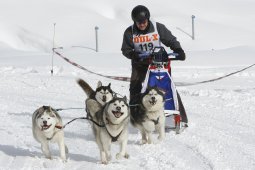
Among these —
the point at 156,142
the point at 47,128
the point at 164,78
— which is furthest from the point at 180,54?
the point at 47,128

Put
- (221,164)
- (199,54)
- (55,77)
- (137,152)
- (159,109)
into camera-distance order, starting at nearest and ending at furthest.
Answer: (221,164) → (137,152) → (159,109) → (55,77) → (199,54)

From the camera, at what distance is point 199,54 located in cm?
1524

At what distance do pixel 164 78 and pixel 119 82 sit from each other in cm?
543

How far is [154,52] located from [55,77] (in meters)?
6.07

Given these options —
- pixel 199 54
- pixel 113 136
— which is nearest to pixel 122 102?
pixel 113 136

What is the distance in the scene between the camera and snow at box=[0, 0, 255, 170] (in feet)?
16.7

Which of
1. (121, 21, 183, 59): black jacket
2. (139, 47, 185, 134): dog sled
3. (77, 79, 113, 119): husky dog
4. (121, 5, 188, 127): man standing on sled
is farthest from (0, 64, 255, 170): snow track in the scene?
(121, 21, 183, 59): black jacket

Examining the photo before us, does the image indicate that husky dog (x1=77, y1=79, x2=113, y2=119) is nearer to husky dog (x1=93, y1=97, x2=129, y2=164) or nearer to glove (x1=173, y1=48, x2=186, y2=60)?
husky dog (x1=93, y1=97, x2=129, y2=164)

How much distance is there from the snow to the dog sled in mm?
254

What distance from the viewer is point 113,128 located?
15.8ft

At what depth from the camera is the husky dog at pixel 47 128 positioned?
468cm

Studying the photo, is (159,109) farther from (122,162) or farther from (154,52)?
(122,162)

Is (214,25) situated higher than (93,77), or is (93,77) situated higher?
(214,25)

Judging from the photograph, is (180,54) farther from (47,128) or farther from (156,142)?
(47,128)
